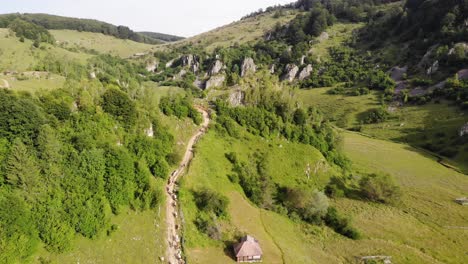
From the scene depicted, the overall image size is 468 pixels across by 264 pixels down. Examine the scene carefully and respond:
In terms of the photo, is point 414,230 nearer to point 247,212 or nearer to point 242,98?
point 247,212

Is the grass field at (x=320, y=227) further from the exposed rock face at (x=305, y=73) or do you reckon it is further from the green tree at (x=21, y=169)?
the exposed rock face at (x=305, y=73)

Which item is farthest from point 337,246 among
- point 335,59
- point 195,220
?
point 335,59

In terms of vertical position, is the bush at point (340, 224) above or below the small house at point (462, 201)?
below

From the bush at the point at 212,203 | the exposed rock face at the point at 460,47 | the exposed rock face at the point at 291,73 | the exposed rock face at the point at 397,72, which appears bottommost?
the bush at the point at 212,203

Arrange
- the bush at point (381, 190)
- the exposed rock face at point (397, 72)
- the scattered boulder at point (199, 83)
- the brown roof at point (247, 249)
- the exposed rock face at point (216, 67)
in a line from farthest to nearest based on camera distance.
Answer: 1. the exposed rock face at point (216, 67)
2. the scattered boulder at point (199, 83)
3. the exposed rock face at point (397, 72)
4. the bush at point (381, 190)
5. the brown roof at point (247, 249)

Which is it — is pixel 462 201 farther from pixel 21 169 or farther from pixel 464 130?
pixel 21 169

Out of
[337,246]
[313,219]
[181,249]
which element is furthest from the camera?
[313,219]

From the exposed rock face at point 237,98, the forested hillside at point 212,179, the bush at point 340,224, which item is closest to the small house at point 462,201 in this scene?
the forested hillside at point 212,179
